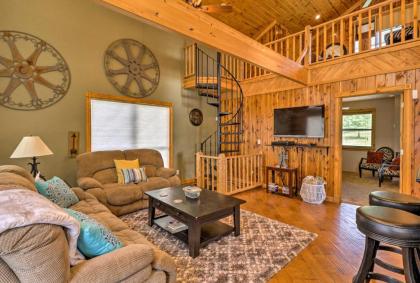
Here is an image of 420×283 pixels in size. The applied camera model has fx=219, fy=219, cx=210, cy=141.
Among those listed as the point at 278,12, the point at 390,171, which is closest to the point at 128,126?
the point at 278,12

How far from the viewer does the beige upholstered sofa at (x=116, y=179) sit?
336 cm

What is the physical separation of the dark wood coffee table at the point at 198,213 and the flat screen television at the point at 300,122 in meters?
2.73

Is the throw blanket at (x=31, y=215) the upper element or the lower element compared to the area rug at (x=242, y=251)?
upper

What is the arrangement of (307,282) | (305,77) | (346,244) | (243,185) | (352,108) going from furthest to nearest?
(352,108) < (243,185) < (305,77) < (346,244) < (307,282)

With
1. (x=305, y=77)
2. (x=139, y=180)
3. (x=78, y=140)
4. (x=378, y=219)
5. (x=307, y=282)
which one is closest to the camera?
(x=378, y=219)

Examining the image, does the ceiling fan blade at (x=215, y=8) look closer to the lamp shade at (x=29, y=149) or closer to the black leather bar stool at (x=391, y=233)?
the black leather bar stool at (x=391, y=233)

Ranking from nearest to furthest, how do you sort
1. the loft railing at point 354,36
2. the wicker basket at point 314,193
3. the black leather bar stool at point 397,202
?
the black leather bar stool at point 397,202 < the loft railing at point 354,36 < the wicker basket at point 314,193

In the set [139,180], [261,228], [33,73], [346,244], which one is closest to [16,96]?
[33,73]

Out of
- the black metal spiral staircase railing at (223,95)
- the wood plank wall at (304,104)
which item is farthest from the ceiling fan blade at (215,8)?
the wood plank wall at (304,104)

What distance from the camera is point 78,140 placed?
4270 millimetres

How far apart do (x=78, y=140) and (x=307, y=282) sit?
14.2ft

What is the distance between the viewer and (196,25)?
2432 mm

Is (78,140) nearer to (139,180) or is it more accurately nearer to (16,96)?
(16,96)

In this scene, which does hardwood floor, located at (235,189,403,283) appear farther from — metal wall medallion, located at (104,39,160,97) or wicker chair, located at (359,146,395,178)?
metal wall medallion, located at (104,39,160,97)
